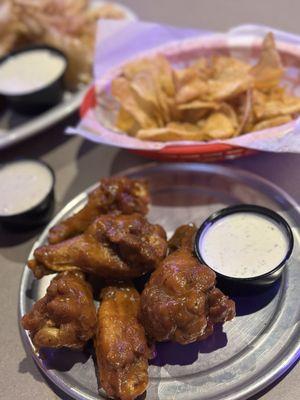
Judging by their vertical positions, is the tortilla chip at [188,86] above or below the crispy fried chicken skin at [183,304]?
above

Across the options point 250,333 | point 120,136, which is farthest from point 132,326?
point 120,136

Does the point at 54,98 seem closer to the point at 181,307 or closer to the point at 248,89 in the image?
the point at 248,89

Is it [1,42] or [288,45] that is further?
[1,42]

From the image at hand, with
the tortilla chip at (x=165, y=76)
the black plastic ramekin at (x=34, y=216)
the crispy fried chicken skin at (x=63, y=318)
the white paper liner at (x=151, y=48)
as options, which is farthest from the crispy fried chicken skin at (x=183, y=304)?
the tortilla chip at (x=165, y=76)

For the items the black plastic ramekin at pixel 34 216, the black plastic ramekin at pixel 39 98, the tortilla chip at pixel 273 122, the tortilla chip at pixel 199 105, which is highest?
the tortilla chip at pixel 273 122

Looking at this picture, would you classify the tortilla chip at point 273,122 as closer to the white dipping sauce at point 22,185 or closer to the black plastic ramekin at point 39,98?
the white dipping sauce at point 22,185

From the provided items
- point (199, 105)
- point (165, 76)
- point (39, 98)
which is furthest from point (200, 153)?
point (39, 98)
